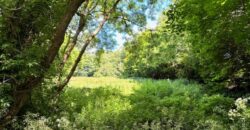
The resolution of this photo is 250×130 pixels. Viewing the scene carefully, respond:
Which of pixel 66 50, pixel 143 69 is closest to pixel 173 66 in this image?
pixel 143 69

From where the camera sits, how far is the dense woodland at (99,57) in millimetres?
6230

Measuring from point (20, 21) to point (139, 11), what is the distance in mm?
8797

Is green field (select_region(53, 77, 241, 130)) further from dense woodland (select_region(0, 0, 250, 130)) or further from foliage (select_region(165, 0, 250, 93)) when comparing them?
foliage (select_region(165, 0, 250, 93))

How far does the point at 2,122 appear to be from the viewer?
21.1 ft

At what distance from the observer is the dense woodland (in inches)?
245

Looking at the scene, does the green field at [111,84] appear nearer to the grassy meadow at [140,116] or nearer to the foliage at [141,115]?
the grassy meadow at [140,116]

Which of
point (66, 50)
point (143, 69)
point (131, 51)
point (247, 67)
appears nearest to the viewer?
point (66, 50)

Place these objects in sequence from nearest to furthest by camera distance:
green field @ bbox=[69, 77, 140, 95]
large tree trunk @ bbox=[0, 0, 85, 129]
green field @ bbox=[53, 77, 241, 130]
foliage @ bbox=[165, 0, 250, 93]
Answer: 1. large tree trunk @ bbox=[0, 0, 85, 129]
2. green field @ bbox=[53, 77, 241, 130]
3. foliage @ bbox=[165, 0, 250, 93]
4. green field @ bbox=[69, 77, 140, 95]

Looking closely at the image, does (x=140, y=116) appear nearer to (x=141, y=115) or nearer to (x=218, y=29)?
(x=141, y=115)

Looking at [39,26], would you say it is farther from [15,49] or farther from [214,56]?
[214,56]

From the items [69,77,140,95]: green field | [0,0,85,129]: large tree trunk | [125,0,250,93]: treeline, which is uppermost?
[125,0,250,93]: treeline

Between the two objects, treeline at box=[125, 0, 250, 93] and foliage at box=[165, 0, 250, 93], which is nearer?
foliage at box=[165, 0, 250, 93]

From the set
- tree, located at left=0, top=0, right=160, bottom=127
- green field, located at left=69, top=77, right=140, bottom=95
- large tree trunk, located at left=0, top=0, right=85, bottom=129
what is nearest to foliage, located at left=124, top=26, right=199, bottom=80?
green field, located at left=69, top=77, right=140, bottom=95

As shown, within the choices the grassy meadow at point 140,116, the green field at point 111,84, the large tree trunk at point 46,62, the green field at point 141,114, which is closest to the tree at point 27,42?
the large tree trunk at point 46,62
